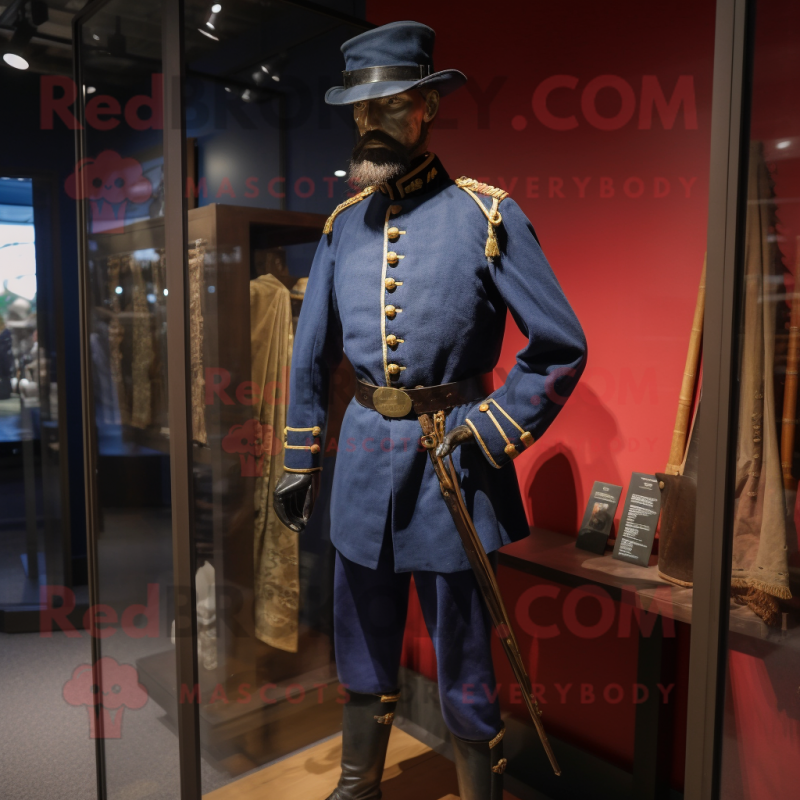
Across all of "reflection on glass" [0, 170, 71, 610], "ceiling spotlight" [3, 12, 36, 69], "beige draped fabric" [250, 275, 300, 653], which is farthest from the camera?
"reflection on glass" [0, 170, 71, 610]

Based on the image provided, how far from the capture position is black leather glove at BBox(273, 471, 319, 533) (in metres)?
1.54

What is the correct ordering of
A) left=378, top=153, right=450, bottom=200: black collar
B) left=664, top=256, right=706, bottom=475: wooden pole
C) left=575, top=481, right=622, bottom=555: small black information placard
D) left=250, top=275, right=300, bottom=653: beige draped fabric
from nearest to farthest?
left=378, top=153, right=450, bottom=200: black collar, left=664, top=256, right=706, bottom=475: wooden pole, left=575, top=481, right=622, bottom=555: small black information placard, left=250, top=275, right=300, bottom=653: beige draped fabric

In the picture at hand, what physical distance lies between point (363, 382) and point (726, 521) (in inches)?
27.9

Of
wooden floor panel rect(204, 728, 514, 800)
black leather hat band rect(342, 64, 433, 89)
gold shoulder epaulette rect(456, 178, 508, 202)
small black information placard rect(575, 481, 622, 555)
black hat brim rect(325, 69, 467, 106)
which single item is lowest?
wooden floor panel rect(204, 728, 514, 800)

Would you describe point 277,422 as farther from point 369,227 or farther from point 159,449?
point 369,227

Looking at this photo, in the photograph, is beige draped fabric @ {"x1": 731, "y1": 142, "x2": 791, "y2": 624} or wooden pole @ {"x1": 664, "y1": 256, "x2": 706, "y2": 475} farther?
wooden pole @ {"x1": 664, "y1": 256, "x2": 706, "y2": 475}

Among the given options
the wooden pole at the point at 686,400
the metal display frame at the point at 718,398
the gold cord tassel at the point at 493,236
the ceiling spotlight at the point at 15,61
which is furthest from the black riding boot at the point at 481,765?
the ceiling spotlight at the point at 15,61

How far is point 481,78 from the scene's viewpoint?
189cm

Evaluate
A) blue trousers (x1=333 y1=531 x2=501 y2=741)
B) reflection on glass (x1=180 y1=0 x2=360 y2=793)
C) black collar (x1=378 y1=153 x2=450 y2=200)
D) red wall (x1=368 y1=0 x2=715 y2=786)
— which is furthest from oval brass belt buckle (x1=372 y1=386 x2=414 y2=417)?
red wall (x1=368 y1=0 x2=715 y2=786)

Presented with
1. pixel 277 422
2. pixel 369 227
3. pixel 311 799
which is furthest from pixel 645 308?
pixel 311 799

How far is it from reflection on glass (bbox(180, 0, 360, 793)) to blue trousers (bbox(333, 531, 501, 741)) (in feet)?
1.43

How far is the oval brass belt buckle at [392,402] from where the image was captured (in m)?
1.38

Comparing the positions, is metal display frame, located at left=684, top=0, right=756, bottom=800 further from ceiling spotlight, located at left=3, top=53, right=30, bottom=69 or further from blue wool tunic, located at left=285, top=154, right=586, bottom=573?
ceiling spotlight, located at left=3, top=53, right=30, bottom=69

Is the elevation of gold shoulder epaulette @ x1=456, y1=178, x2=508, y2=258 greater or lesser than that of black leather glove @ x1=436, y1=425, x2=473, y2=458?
greater
